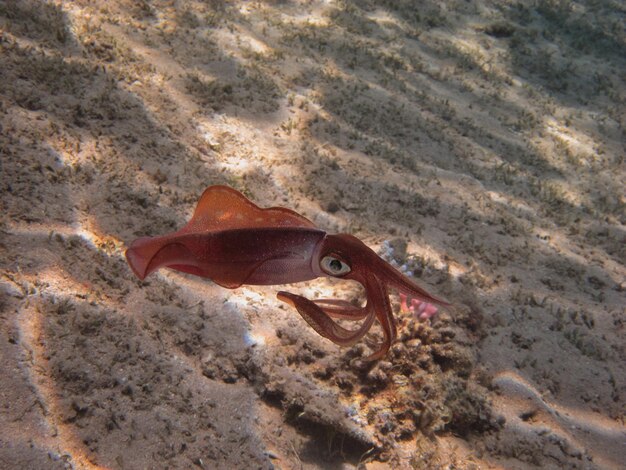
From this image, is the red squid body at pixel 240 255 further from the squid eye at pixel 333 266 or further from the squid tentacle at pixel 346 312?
the squid tentacle at pixel 346 312

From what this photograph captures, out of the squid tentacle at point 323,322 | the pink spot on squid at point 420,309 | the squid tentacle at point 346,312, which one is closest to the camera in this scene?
the squid tentacle at point 323,322

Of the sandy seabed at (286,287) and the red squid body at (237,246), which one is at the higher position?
the red squid body at (237,246)

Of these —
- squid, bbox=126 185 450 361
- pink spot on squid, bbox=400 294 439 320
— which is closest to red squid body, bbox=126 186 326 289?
squid, bbox=126 185 450 361

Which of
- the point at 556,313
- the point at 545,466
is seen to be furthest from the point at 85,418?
the point at 556,313

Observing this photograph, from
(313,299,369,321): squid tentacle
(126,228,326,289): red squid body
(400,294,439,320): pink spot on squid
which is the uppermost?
(126,228,326,289): red squid body

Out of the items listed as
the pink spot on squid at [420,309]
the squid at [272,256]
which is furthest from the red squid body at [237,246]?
the pink spot on squid at [420,309]

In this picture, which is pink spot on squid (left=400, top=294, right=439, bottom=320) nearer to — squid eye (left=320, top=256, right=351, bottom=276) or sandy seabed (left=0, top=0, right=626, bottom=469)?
sandy seabed (left=0, top=0, right=626, bottom=469)

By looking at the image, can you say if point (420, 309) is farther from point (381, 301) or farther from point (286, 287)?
point (381, 301)
